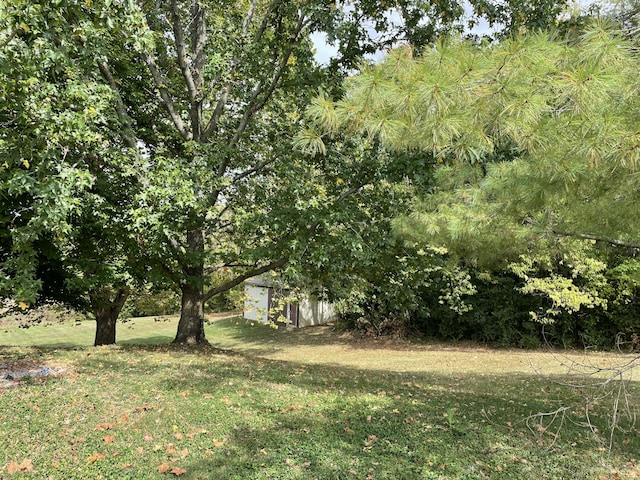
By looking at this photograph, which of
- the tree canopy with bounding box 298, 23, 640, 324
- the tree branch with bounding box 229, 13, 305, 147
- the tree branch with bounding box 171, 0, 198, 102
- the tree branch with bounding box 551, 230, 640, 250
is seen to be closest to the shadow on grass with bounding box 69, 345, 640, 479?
the tree branch with bounding box 551, 230, 640, 250

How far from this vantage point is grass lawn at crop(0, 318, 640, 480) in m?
3.16

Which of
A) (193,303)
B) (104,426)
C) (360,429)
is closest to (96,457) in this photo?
(104,426)

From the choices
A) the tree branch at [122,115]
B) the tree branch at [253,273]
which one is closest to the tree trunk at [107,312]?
the tree branch at [253,273]

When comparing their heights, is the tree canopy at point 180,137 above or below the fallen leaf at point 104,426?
above

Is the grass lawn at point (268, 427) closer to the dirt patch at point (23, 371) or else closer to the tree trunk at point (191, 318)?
the dirt patch at point (23, 371)

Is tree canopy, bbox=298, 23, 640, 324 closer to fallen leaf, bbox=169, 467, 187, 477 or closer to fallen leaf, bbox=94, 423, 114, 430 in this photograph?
fallen leaf, bbox=169, 467, 187, 477

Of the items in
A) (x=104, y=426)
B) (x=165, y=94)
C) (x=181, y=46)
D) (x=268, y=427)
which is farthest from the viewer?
(x=165, y=94)

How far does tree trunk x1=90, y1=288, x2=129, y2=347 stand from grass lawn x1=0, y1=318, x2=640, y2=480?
314cm

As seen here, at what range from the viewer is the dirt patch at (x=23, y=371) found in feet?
15.4

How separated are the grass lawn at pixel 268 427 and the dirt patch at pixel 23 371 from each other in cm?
11

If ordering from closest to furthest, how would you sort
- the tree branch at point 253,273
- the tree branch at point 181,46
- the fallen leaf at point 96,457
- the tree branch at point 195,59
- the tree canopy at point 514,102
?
1. the tree canopy at point 514,102
2. the fallen leaf at point 96,457
3. the tree branch at point 181,46
4. the tree branch at point 195,59
5. the tree branch at point 253,273

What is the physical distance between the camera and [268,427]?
3.89 meters

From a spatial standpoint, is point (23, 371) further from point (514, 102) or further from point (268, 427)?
point (514, 102)

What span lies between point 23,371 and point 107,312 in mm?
5694
